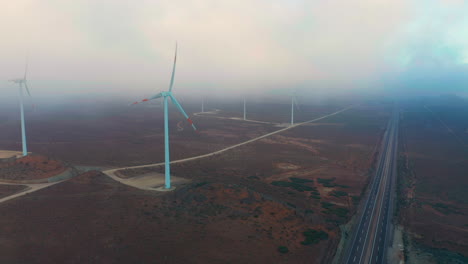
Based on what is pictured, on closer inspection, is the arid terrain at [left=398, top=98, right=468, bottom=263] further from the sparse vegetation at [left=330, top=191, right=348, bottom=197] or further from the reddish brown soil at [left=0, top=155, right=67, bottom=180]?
the reddish brown soil at [left=0, top=155, right=67, bottom=180]

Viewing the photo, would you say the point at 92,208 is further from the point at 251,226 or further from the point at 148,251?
the point at 251,226

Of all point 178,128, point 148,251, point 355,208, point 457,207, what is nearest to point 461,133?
point 457,207

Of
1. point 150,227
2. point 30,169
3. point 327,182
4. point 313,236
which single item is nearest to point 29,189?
point 30,169

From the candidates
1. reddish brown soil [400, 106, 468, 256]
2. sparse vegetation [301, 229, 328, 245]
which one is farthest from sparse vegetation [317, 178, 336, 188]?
sparse vegetation [301, 229, 328, 245]

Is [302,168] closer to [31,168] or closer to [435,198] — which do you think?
[435,198]

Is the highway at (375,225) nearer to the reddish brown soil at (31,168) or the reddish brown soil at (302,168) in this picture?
the reddish brown soil at (302,168)

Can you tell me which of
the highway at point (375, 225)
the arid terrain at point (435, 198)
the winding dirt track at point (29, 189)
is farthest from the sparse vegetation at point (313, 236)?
the winding dirt track at point (29, 189)
